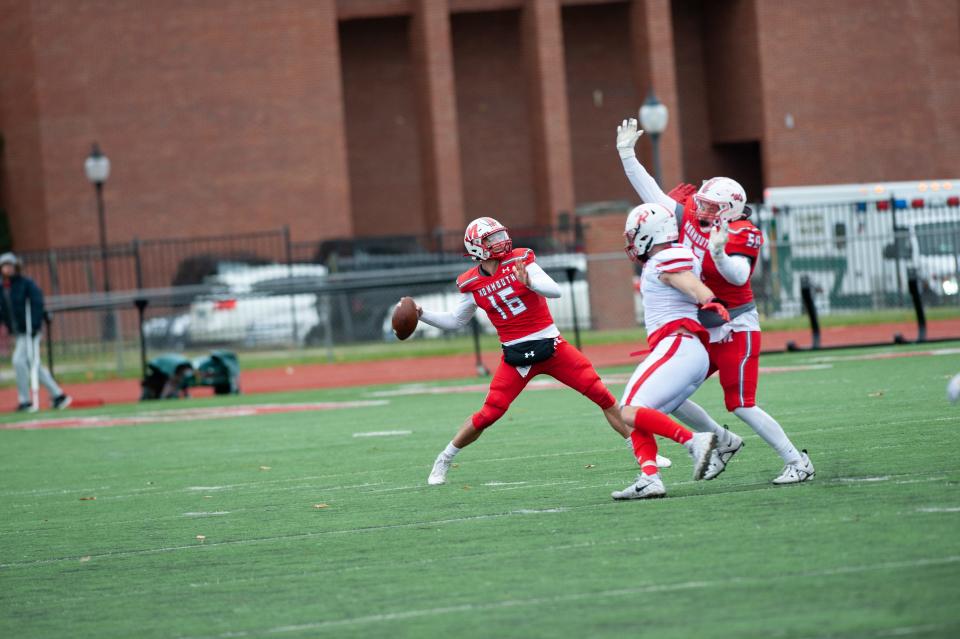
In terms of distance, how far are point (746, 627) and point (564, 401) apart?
38.7 ft

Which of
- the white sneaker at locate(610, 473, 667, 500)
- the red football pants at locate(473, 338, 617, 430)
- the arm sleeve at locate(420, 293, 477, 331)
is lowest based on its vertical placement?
the white sneaker at locate(610, 473, 667, 500)

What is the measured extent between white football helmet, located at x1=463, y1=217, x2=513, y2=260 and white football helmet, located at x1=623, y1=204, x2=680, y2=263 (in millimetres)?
1380

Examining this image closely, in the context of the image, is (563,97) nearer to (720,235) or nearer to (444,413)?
(444,413)

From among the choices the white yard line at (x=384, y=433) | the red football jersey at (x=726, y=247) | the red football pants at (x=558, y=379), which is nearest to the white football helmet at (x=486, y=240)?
the red football pants at (x=558, y=379)

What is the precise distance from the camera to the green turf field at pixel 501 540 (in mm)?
6098

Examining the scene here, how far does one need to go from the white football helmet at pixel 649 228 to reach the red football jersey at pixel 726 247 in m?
0.31

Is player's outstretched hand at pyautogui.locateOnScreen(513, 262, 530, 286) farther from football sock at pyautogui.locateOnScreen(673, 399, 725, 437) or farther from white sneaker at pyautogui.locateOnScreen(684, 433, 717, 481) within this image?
white sneaker at pyautogui.locateOnScreen(684, 433, 717, 481)

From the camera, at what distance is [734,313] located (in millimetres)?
9125

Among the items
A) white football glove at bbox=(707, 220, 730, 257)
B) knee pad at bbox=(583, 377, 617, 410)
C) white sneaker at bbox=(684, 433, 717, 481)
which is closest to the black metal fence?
knee pad at bbox=(583, 377, 617, 410)

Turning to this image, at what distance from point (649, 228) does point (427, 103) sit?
1518 inches

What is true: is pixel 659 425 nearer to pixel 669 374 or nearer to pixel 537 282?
pixel 669 374

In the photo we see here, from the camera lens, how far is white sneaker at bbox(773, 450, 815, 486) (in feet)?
29.2

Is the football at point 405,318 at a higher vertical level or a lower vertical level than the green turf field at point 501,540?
higher

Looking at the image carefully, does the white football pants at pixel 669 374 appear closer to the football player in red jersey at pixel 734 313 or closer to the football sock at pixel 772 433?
the football player in red jersey at pixel 734 313
